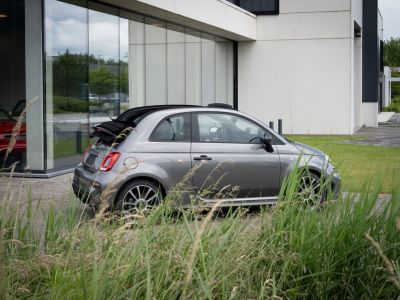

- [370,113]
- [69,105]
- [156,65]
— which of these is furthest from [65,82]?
[370,113]

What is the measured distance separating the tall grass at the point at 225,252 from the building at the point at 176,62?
3946mm

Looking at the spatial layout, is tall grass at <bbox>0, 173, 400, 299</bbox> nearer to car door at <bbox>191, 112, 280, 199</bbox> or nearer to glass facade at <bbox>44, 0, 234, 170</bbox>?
car door at <bbox>191, 112, 280, 199</bbox>

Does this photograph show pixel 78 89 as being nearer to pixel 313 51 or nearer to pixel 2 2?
pixel 2 2

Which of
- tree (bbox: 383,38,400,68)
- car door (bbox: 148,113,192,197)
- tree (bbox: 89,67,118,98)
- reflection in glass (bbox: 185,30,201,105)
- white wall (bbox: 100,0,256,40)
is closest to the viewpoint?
car door (bbox: 148,113,192,197)

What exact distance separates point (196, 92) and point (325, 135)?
5.79m

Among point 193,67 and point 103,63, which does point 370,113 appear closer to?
point 193,67

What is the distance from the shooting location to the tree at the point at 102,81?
1639 cm

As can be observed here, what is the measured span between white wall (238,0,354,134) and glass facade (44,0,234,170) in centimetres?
328

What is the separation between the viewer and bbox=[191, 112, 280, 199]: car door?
360 inches

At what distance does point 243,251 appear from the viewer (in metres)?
3.88

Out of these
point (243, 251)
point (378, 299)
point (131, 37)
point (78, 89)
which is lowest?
point (378, 299)

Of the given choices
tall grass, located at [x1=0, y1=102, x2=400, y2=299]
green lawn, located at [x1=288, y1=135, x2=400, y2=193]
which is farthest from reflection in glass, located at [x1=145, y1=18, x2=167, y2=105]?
tall grass, located at [x1=0, y1=102, x2=400, y2=299]

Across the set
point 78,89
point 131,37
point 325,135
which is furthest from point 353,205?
point 325,135

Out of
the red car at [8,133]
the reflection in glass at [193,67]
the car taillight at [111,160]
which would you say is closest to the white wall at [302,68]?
the reflection in glass at [193,67]
